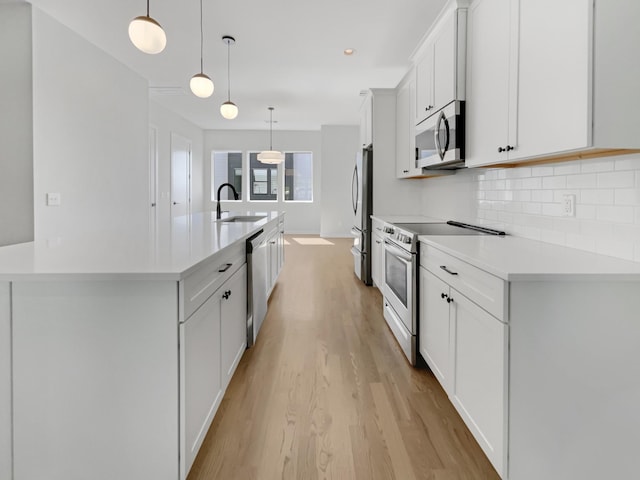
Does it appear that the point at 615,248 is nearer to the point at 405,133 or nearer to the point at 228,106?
the point at 405,133

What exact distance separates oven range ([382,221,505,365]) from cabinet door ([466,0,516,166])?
0.56m

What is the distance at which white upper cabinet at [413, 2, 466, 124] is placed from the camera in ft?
8.50

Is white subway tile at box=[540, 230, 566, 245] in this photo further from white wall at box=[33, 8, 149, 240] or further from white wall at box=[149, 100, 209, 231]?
white wall at box=[149, 100, 209, 231]

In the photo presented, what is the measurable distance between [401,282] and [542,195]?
1.07m

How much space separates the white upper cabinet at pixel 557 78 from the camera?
1.43m

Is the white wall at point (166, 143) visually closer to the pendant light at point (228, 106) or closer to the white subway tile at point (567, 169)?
the pendant light at point (228, 106)

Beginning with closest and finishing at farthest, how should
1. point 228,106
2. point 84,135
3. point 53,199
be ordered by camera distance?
Result: point 53,199 → point 84,135 → point 228,106

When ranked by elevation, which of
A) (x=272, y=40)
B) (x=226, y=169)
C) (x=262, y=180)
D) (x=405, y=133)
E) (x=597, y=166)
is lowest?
(x=597, y=166)

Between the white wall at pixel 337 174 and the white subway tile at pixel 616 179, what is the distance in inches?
338

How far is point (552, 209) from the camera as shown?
208 centimetres

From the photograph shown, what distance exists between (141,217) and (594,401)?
18.7 feet

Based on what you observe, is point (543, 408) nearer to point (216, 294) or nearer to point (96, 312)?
point (216, 294)

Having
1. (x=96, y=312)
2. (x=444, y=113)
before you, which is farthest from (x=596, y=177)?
(x=96, y=312)

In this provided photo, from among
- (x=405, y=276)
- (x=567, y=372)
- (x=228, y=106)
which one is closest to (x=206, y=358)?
(x=567, y=372)
